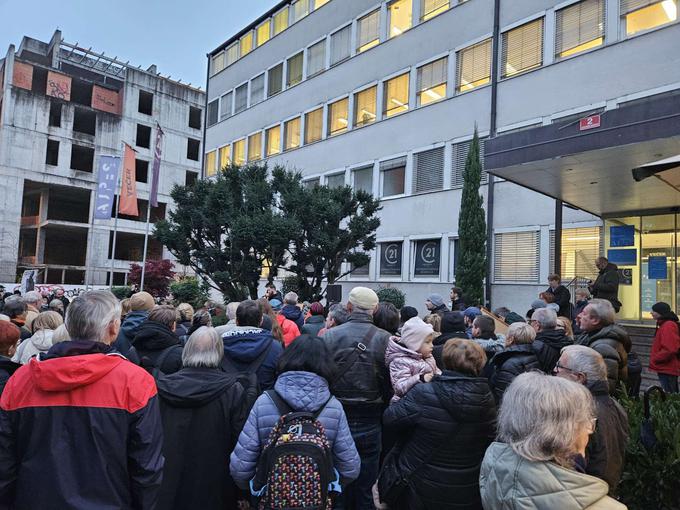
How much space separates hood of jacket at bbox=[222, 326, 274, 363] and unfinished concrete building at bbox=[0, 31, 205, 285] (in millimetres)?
39635

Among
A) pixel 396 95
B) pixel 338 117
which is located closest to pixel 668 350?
pixel 396 95

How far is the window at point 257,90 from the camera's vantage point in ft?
97.6

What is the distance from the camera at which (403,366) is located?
402 cm

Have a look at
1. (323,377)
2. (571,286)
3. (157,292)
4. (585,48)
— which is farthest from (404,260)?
(157,292)

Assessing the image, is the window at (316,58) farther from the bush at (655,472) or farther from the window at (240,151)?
the bush at (655,472)

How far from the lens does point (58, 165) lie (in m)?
43.1

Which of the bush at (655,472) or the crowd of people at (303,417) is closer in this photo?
the crowd of people at (303,417)

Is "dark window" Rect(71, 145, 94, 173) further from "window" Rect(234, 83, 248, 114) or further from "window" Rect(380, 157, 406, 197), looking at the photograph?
"window" Rect(380, 157, 406, 197)

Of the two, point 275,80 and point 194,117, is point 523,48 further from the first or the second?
point 194,117

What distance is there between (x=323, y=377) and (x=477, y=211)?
14.7 m

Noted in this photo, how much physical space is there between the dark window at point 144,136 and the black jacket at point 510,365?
50.1 m

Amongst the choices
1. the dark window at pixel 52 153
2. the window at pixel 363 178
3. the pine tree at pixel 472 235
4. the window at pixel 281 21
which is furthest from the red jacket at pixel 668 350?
the dark window at pixel 52 153


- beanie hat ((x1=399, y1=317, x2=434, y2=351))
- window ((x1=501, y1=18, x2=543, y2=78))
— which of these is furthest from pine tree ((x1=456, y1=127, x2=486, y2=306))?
beanie hat ((x1=399, y1=317, x2=434, y2=351))

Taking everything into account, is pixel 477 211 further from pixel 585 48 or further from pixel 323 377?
pixel 323 377
